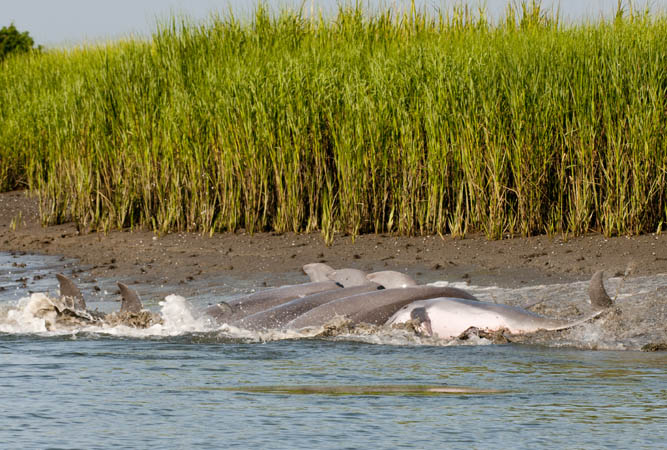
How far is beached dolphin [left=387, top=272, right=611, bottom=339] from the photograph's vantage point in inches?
282

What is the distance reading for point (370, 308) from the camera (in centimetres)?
762

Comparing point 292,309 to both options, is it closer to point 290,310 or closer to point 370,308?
point 290,310

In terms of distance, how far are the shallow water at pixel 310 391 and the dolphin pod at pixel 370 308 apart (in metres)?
0.18

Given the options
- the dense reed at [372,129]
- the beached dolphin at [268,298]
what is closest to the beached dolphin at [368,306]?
the beached dolphin at [268,298]

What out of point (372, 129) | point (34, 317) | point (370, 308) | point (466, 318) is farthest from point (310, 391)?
point (372, 129)

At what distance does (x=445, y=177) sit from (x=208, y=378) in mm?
6999

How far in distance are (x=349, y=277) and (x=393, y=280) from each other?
1.26ft

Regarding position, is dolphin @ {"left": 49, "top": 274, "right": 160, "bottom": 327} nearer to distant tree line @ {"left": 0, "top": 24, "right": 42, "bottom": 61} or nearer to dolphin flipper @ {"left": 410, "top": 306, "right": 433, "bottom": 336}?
dolphin flipper @ {"left": 410, "top": 306, "right": 433, "bottom": 336}

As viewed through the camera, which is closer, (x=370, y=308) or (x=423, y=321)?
(x=423, y=321)

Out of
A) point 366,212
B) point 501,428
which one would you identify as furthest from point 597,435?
point 366,212

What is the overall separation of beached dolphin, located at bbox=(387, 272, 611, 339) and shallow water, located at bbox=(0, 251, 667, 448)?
15 centimetres

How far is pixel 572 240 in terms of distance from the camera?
12008 mm

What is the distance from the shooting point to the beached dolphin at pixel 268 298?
8.06 metres

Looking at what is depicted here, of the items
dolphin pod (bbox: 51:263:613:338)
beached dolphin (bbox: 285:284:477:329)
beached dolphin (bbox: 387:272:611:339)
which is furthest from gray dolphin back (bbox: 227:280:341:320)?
beached dolphin (bbox: 387:272:611:339)
